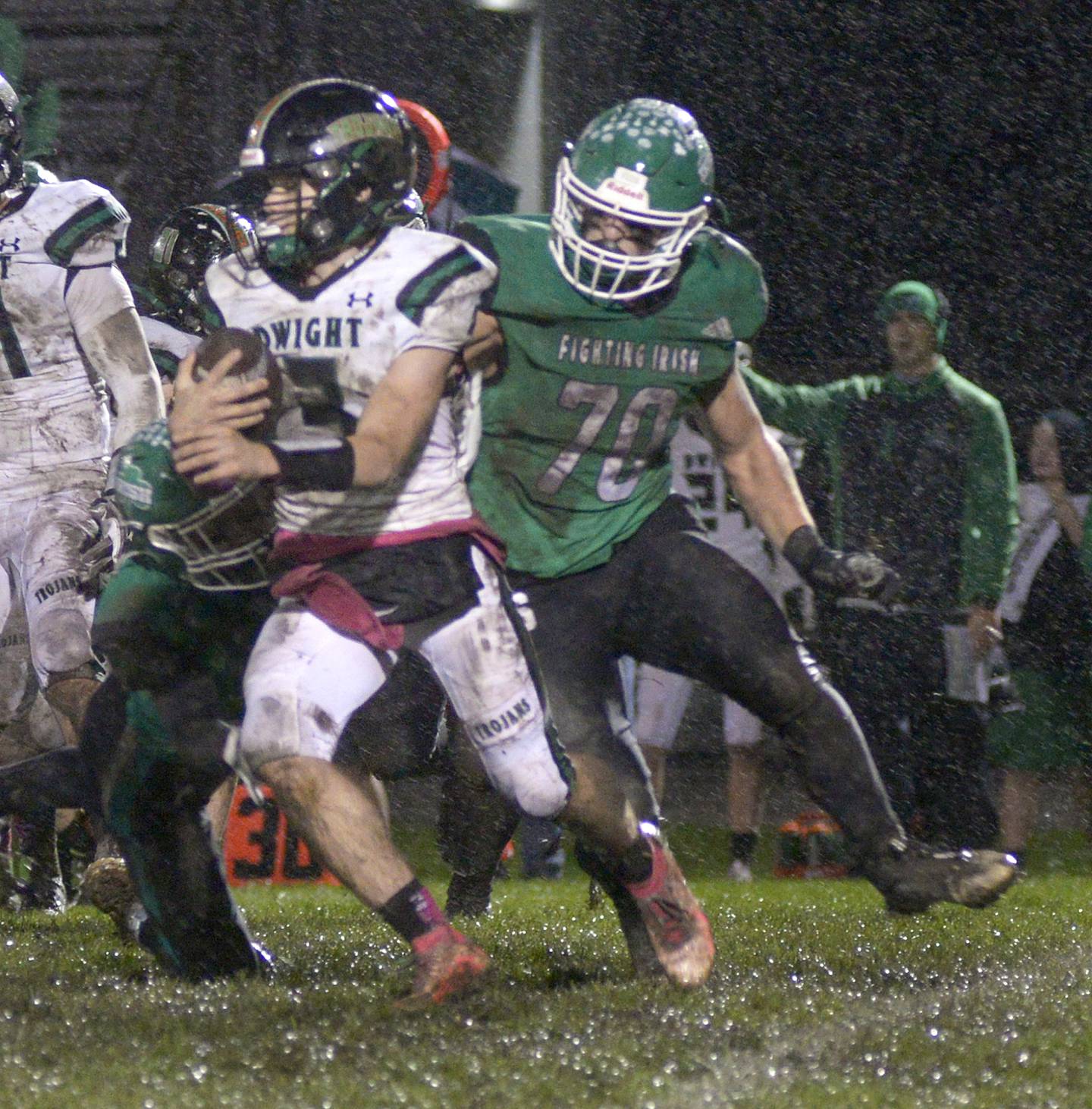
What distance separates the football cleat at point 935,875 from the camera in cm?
342

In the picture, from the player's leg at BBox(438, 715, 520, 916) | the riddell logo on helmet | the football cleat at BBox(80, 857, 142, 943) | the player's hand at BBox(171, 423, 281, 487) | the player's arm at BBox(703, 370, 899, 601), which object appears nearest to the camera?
the player's hand at BBox(171, 423, 281, 487)

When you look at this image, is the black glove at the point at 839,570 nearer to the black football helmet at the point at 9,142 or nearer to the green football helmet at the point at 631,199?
the green football helmet at the point at 631,199

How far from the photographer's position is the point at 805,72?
874 centimetres

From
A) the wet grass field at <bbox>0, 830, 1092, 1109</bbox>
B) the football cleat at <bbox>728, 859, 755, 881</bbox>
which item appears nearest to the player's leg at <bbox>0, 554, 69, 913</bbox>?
the wet grass field at <bbox>0, 830, 1092, 1109</bbox>

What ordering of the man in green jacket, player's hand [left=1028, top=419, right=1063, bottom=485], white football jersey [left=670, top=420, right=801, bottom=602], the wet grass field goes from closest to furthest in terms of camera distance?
the wet grass field, the man in green jacket, player's hand [left=1028, top=419, right=1063, bottom=485], white football jersey [left=670, top=420, right=801, bottom=602]

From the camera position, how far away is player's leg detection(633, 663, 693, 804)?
5.65 m

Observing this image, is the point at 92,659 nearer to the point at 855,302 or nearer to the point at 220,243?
the point at 220,243

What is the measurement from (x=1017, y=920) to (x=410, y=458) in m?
2.14

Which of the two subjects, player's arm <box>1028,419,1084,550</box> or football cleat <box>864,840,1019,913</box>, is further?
player's arm <box>1028,419,1084,550</box>

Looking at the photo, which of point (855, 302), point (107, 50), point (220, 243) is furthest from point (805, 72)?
point (220, 243)

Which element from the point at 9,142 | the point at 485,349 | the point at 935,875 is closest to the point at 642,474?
the point at 485,349

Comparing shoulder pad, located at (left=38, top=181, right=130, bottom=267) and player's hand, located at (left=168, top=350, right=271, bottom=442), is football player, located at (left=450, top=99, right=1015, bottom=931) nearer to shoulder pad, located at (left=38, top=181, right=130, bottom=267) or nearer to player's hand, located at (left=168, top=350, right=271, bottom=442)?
player's hand, located at (left=168, top=350, right=271, bottom=442)

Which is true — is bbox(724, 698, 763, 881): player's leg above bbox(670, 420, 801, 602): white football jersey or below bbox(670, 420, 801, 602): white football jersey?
below

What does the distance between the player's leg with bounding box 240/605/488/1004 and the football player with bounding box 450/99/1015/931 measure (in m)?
0.55
